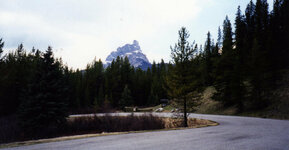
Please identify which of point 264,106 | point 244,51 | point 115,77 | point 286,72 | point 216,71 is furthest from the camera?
point 115,77

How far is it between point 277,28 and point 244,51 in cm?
957

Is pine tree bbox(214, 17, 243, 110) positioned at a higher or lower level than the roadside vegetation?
higher

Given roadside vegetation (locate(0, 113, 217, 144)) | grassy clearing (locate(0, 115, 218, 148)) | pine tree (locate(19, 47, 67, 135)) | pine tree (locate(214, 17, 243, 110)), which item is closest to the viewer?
grassy clearing (locate(0, 115, 218, 148))

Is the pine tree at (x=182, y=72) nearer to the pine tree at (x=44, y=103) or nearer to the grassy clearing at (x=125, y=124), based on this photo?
the grassy clearing at (x=125, y=124)

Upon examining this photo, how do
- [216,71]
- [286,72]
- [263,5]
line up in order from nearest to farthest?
1. [216,71]
2. [286,72]
3. [263,5]

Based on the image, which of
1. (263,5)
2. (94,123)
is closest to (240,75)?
(94,123)

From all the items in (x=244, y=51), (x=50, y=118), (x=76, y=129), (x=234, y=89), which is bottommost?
(x=76, y=129)

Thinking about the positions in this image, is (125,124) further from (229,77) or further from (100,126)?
(229,77)

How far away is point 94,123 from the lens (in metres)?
20.2

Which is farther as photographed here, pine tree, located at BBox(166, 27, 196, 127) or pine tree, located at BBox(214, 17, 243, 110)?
pine tree, located at BBox(214, 17, 243, 110)

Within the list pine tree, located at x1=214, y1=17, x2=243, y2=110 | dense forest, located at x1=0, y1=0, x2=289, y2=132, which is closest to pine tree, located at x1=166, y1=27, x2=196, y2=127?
dense forest, located at x1=0, y1=0, x2=289, y2=132

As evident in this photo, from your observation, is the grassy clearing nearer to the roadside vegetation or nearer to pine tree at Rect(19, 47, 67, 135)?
the roadside vegetation

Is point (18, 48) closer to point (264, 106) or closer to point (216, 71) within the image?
point (216, 71)

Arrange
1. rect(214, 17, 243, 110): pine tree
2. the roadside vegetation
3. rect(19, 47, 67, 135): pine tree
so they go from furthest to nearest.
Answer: rect(214, 17, 243, 110): pine tree < rect(19, 47, 67, 135): pine tree < the roadside vegetation
